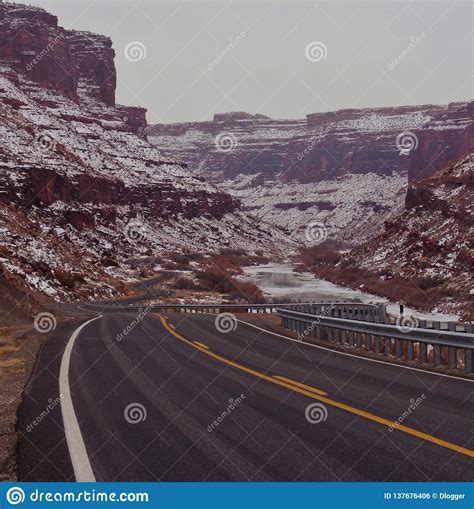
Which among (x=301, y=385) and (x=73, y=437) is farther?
(x=301, y=385)

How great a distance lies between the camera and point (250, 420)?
28.8 ft

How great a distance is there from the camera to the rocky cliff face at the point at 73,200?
59.3 m

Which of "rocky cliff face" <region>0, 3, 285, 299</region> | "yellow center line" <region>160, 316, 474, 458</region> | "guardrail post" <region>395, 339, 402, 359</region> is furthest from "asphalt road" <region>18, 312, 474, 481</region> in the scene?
"rocky cliff face" <region>0, 3, 285, 299</region>

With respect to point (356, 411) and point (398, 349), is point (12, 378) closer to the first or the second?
point (356, 411)

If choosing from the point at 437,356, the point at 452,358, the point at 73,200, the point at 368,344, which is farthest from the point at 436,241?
the point at 73,200

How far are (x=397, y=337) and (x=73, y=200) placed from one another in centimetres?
11877

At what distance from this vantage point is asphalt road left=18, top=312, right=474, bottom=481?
266 inches

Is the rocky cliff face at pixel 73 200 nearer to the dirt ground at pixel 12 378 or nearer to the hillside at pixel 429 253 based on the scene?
the dirt ground at pixel 12 378

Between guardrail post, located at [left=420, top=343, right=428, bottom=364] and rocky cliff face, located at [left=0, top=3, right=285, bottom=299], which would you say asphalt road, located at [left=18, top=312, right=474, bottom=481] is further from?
rocky cliff face, located at [left=0, top=3, right=285, bottom=299]

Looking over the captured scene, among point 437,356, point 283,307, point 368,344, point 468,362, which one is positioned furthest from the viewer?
point 283,307

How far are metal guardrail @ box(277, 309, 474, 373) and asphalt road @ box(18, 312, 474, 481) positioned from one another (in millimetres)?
1160
